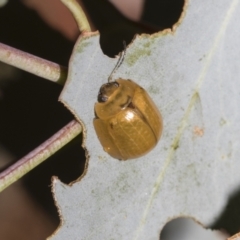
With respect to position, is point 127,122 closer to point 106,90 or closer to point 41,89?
point 106,90

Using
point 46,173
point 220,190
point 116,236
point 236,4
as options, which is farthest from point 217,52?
point 46,173

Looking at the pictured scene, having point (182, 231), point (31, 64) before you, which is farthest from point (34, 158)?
point (182, 231)

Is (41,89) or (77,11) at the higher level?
(77,11)

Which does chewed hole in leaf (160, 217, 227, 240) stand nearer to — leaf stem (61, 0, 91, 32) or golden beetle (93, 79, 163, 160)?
golden beetle (93, 79, 163, 160)

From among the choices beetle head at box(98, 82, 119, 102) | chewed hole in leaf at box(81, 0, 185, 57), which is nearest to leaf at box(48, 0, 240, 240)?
beetle head at box(98, 82, 119, 102)

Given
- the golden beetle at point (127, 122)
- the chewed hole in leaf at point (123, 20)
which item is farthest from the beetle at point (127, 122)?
the chewed hole in leaf at point (123, 20)

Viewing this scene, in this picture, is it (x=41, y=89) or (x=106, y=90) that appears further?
(x=41, y=89)
